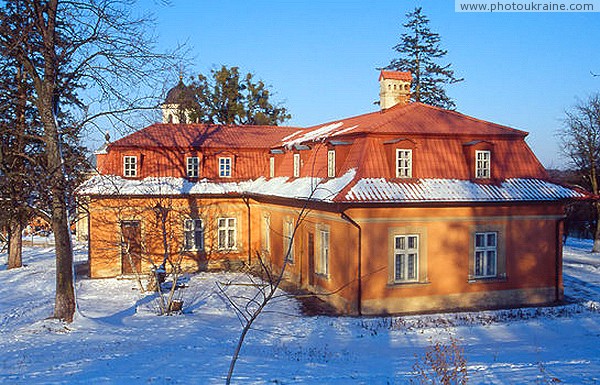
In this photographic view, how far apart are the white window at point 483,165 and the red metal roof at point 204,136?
1141 cm

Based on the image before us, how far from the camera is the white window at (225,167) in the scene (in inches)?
982

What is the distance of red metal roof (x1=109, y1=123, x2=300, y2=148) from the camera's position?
79.4ft

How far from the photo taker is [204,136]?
2589cm

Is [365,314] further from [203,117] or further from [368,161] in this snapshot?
[203,117]

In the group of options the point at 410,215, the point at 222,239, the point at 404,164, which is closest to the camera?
the point at 410,215

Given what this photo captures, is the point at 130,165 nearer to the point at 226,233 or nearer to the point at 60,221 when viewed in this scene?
the point at 226,233

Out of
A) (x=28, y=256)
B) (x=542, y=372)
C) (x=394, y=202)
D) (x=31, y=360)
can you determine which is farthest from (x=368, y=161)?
(x=28, y=256)

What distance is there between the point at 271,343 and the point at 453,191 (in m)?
7.69

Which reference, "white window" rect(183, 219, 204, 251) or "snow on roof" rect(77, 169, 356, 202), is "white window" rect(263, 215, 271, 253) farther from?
"white window" rect(183, 219, 204, 251)

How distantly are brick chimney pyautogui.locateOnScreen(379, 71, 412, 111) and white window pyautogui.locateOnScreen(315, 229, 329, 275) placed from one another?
625cm

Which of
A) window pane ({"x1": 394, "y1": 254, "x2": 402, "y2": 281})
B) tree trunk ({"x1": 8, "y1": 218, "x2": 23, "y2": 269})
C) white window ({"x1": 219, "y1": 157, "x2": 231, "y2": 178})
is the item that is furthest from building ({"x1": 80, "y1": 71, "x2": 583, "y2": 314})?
tree trunk ({"x1": 8, "y1": 218, "x2": 23, "y2": 269})

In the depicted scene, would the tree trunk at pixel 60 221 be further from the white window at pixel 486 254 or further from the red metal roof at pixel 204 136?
the white window at pixel 486 254

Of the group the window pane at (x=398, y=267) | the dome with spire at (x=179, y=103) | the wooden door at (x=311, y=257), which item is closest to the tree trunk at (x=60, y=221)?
the dome with spire at (x=179, y=103)

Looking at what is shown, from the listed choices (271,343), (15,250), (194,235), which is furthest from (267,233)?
(15,250)
